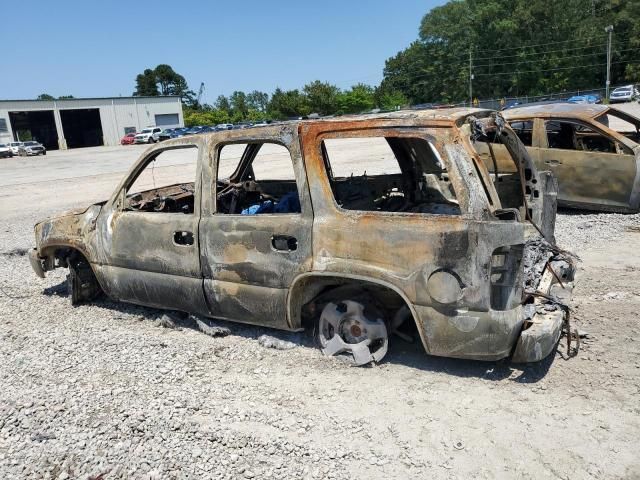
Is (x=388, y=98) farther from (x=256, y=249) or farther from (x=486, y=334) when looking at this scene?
(x=486, y=334)

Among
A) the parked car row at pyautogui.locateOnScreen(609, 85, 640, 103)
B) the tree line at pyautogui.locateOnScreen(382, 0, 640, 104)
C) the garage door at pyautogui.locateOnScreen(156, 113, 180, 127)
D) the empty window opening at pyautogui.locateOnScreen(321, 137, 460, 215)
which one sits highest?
the tree line at pyautogui.locateOnScreen(382, 0, 640, 104)

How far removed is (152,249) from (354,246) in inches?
76.1

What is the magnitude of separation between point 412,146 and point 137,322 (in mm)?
3081

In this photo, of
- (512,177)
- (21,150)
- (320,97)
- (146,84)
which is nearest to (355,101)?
(320,97)

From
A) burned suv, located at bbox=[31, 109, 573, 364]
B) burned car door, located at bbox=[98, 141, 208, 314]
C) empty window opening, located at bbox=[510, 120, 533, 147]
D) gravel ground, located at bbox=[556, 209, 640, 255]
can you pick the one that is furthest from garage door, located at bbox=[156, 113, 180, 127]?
burned car door, located at bbox=[98, 141, 208, 314]

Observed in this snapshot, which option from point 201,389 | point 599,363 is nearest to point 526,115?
point 599,363

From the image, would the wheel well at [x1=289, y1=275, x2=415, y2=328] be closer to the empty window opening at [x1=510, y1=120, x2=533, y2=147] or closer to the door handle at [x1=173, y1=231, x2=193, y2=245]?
the door handle at [x1=173, y1=231, x2=193, y2=245]

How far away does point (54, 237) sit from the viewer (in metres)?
5.33

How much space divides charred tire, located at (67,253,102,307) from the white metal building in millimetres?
59680

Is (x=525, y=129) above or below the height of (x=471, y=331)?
above

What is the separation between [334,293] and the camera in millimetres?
3998

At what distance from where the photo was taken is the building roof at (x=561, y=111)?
324 inches

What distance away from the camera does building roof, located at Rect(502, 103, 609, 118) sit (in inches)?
324

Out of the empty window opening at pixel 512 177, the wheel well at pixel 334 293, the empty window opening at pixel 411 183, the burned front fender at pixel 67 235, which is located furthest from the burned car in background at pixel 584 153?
the burned front fender at pixel 67 235
